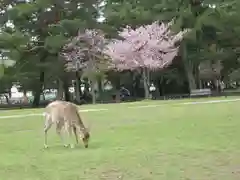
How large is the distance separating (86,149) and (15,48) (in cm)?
2908

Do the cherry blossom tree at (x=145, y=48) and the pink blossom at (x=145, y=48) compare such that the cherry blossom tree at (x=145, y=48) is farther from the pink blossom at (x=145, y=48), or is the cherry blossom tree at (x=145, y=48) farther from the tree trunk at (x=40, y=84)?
the tree trunk at (x=40, y=84)

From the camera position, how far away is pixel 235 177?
671 centimetres

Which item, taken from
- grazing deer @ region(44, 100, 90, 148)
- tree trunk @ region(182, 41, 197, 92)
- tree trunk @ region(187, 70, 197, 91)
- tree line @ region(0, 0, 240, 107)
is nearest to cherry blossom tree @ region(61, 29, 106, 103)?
tree line @ region(0, 0, 240, 107)

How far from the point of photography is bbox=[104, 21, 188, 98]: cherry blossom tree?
43.2m

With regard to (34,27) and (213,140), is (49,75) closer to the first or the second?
(34,27)

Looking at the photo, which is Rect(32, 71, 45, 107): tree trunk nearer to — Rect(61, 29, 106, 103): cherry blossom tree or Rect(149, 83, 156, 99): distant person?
Rect(61, 29, 106, 103): cherry blossom tree

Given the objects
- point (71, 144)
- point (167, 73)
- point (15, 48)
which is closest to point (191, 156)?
point (71, 144)

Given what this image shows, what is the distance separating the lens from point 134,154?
9.19 meters

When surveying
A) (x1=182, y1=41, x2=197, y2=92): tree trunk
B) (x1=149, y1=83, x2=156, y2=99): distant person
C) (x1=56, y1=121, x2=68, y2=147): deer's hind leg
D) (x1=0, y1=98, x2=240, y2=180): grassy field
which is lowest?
(x1=0, y1=98, x2=240, y2=180): grassy field

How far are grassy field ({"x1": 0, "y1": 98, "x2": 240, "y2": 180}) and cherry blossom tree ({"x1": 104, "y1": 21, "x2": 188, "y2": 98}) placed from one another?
28470 millimetres

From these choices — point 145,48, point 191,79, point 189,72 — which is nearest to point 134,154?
point 145,48

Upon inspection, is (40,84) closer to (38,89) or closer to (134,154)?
(38,89)

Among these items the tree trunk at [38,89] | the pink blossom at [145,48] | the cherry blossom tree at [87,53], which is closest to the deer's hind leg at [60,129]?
the cherry blossom tree at [87,53]

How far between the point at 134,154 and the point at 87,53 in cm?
3391
